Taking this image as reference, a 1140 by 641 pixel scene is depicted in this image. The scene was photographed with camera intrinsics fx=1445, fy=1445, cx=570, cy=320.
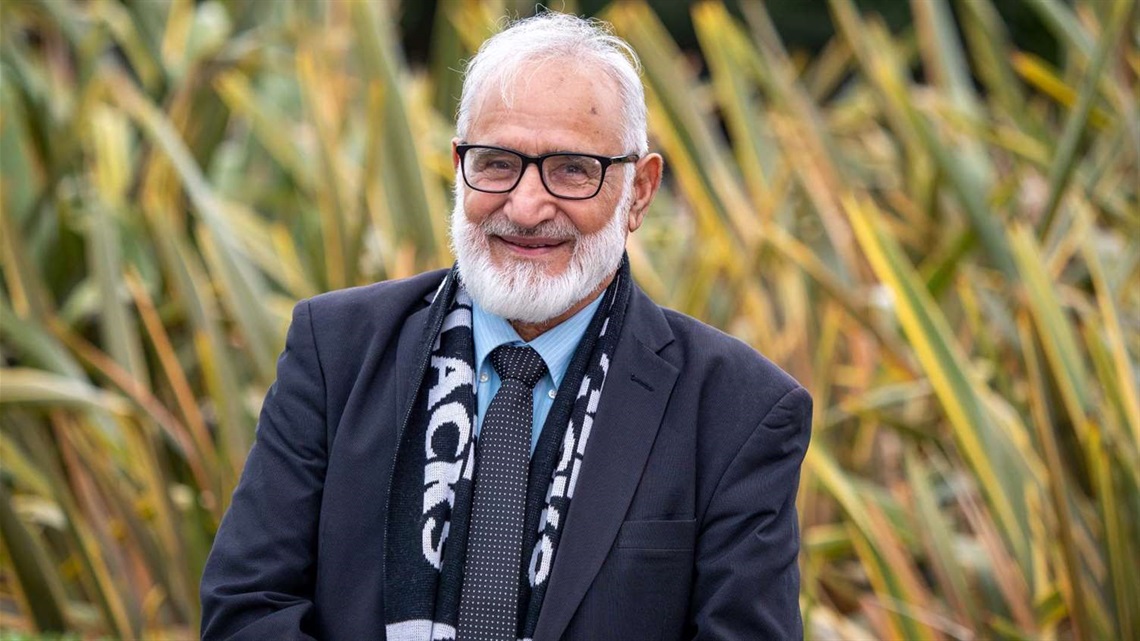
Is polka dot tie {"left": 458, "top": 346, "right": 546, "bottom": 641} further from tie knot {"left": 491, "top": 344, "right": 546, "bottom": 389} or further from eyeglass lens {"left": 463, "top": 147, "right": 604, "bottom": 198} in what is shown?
eyeglass lens {"left": 463, "top": 147, "right": 604, "bottom": 198}

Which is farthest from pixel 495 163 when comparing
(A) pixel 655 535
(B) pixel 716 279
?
(B) pixel 716 279

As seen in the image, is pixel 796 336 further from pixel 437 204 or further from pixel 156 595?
pixel 156 595

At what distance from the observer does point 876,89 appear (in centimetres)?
382

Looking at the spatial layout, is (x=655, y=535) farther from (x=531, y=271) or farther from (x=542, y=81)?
(x=542, y=81)

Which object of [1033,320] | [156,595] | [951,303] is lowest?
→ [156,595]

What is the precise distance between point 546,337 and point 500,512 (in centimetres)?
24

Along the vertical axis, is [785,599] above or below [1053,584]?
above

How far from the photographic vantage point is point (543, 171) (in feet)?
5.54

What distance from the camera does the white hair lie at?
1.69m

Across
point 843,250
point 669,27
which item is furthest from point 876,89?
point 669,27

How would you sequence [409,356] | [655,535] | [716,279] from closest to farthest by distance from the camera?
[655,535], [409,356], [716,279]

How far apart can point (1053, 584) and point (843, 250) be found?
1.31 meters

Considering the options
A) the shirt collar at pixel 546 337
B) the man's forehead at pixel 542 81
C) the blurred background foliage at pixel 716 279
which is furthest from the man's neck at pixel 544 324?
the blurred background foliage at pixel 716 279

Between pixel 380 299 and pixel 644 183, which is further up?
pixel 644 183
